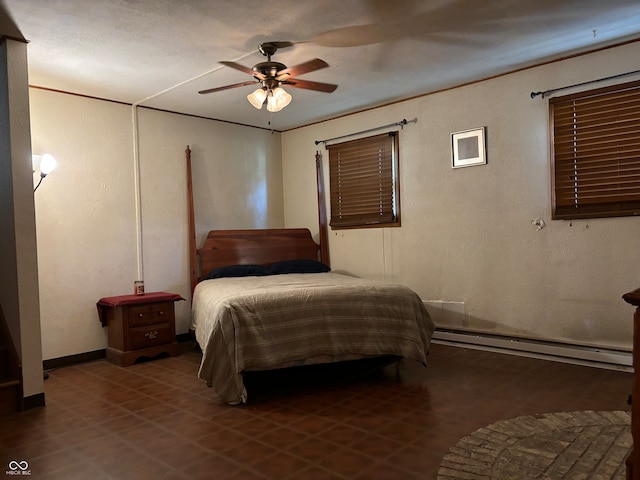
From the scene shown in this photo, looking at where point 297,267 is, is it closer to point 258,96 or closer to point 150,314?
point 150,314

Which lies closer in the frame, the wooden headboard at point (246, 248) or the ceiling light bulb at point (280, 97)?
the ceiling light bulb at point (280, 97)

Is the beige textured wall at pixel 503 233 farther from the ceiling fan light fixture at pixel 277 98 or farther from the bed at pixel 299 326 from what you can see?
the ceiling fan light fixture at pixel 277 98

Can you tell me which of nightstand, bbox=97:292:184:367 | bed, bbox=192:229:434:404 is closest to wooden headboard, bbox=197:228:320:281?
nightstand, bbox=97:292:184:367

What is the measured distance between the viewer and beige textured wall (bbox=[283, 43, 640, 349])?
3.80 metres

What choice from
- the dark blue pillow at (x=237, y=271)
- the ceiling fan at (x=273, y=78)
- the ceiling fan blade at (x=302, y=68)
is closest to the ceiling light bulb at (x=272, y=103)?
the ceiling fan at (x=273, y=78)

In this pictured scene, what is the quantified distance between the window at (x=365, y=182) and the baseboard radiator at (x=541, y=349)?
135cm

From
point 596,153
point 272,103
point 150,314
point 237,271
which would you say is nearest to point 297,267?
point 237,271

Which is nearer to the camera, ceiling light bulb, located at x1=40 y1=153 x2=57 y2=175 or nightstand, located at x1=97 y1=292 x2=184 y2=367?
ceiling light bulb, located at x1=40 y1=153 x2=57 y2=175

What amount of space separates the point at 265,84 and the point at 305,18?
0.57m

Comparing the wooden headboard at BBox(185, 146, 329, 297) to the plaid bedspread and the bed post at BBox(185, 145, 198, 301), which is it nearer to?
the bed post at BBox(185, 145, 198, 301)

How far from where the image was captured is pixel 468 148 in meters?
4.58

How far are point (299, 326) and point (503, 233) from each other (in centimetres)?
220

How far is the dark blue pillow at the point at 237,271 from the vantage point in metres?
5.02

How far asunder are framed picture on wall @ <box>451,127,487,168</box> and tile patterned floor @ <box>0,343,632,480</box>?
186 cm
